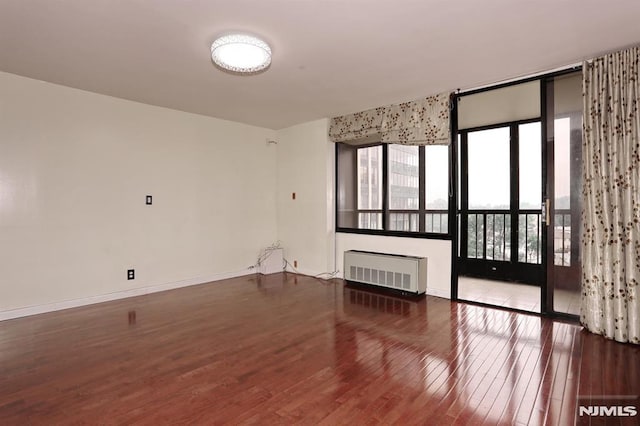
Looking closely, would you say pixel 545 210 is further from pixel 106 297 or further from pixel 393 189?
pixel 106 297

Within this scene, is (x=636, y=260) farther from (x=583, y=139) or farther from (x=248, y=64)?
(x=248, y=64)

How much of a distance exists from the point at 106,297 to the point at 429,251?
415 cm

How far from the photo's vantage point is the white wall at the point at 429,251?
4.16 m

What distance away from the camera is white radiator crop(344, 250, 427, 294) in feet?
13.8

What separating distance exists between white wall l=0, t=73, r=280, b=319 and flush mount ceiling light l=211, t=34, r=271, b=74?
225 cm

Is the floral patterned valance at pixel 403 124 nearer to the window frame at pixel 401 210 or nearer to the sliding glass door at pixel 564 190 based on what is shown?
the window frame at pixel 401 210

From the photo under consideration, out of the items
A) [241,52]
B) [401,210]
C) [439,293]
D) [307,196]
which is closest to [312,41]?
[241,52]

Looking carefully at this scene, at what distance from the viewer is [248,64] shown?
281 cm

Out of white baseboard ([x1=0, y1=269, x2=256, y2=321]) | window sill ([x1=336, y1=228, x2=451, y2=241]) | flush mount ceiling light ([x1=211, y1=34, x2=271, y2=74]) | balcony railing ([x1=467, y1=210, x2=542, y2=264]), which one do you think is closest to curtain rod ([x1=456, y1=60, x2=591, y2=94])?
window sill ([x1=336, y1=228, x2=451, y2=241])

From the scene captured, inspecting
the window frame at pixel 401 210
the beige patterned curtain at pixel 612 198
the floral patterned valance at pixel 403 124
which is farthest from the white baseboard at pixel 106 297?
the beige patterned curtain at pixel 612 198

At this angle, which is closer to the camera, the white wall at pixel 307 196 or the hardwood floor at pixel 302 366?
the hardwood floor at pixel 302 366

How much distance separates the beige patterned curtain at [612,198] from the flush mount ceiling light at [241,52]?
3.00 meters

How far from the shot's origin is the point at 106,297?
4.09m

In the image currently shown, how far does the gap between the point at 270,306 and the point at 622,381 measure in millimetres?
3081
